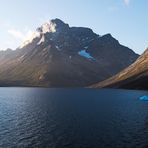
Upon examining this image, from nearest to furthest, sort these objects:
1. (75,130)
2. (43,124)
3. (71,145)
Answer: (71,145)
(75,130)
(43,124)

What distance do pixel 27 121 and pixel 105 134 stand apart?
35.1 m

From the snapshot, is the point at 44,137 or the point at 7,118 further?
the point at 7,118

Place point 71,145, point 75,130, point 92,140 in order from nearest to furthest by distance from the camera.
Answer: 1. point 71,145
2. point 92,140
3. point 75,130

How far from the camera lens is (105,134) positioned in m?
83.1

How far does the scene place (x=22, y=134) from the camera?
81812mm

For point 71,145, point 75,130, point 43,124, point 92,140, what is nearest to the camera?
point 71,145

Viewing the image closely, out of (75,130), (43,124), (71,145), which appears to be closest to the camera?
(71,145)

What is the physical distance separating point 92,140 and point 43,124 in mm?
28564

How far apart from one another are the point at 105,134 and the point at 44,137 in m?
18.6

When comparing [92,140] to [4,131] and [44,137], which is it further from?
[4,131]

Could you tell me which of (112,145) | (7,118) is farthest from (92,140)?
(7,118)

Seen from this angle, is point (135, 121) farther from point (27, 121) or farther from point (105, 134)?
point (27, 121)

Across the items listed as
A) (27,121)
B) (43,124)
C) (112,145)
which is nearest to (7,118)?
(27,121)

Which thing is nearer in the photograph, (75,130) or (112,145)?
(112,145)
